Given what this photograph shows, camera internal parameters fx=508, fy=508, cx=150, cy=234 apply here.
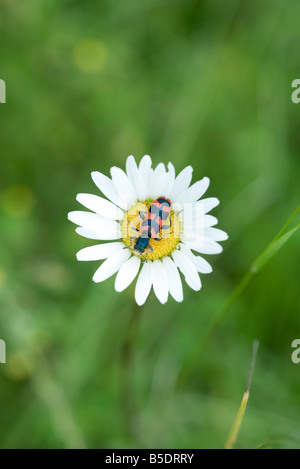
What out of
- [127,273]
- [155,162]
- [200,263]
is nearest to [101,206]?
[127,273]

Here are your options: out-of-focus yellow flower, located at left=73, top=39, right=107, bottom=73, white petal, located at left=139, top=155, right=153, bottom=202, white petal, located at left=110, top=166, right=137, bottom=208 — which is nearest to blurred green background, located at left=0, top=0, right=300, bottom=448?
out-of-focus yellow flower, located at left=73, top=39, right=107, bottom=73

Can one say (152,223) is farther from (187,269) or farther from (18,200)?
(18,200)

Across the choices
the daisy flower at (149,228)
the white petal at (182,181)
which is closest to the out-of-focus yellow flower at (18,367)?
the daisy flower at (149,228)

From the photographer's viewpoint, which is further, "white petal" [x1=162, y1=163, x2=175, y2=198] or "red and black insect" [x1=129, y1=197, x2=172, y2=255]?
"red and black insect" [x1=129, y1=197, x2=172, y2=255]

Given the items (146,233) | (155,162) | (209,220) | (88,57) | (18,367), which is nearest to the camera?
(209,220)

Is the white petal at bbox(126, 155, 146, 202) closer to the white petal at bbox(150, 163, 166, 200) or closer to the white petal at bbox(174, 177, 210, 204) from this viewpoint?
the white petal at bbox(150, 163, 166, 200)

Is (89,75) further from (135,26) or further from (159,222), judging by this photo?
(159,222)

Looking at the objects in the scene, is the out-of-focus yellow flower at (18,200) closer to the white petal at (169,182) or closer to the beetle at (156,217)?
the beetle at (156,217)
